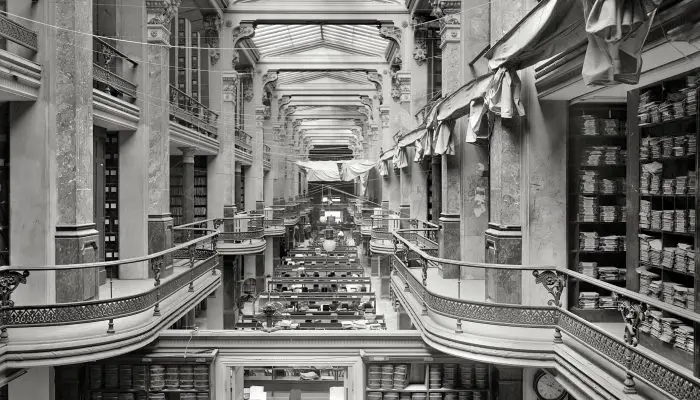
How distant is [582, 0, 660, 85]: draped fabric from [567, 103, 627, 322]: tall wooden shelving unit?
116 inches

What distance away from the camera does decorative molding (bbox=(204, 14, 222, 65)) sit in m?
16.4

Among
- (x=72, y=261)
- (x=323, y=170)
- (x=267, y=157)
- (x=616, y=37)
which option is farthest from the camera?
(x=267, y=157)

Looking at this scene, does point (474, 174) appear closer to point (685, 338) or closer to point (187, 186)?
point (685, 338)

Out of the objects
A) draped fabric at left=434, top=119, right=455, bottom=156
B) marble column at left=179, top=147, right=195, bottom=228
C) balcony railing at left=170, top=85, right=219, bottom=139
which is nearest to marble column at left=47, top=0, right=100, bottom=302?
balcony railing at left=170, top=85, right=219, bottom=139

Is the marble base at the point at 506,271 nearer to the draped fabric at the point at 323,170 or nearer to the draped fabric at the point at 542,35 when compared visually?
the draped fabric at the point at 542,35

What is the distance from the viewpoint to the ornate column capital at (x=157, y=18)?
431 inches

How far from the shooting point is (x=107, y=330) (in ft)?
20.5

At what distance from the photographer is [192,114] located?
14.7 meters

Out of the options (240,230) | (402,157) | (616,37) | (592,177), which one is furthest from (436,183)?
(616,37)

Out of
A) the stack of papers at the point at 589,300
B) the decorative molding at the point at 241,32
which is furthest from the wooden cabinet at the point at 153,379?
the decorative molding at the point at 241,32

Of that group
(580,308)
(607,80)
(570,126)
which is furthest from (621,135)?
(607,80)

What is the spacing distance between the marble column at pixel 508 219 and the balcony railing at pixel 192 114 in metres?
8.22

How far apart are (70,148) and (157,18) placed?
449 cm

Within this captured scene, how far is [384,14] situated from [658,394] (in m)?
15.0
